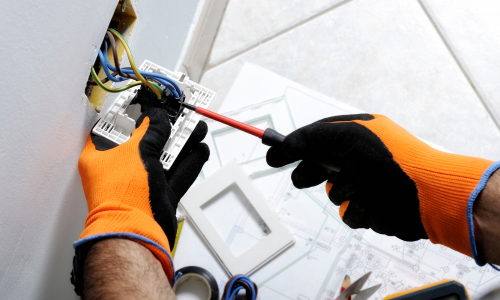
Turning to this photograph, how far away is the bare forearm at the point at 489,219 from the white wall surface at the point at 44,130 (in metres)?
0.65

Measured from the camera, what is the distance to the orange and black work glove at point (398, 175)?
53 centimetres

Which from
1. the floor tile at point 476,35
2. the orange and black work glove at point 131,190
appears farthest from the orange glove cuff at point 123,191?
the floor tile at point 476,35

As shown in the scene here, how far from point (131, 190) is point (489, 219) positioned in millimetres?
572

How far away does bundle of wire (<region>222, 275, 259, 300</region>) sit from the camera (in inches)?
31.4

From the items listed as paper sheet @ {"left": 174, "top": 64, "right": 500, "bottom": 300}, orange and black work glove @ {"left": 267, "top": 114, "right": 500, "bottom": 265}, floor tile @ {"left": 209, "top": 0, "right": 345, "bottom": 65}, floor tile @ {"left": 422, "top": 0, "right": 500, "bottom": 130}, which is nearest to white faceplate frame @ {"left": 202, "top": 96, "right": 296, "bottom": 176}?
paper sheet @ {"left": 174, "top": 64, "right": 500, "bottom": 300}

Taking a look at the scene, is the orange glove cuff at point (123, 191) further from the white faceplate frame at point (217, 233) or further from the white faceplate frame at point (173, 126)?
the white faceplate frame at point (217, 233)

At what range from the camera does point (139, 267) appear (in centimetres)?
49

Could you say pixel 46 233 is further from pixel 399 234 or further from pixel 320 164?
pixel 399 234

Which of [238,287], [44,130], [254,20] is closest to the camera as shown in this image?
[44,130]

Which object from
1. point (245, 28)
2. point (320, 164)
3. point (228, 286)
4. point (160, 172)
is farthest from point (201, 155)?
point (245, 28)

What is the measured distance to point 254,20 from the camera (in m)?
1.07

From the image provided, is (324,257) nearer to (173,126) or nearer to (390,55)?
(173,126)

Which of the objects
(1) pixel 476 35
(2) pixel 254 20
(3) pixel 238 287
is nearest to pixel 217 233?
(3) pixel 238 287

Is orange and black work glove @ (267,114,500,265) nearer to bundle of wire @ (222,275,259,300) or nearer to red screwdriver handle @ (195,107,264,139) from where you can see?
red screwdriver handle @ (195,107,264,139)
